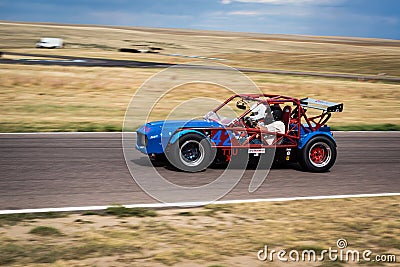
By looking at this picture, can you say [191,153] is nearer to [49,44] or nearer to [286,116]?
[286,116]

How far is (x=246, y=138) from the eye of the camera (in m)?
10.0

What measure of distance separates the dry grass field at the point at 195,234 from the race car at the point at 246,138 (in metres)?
2.10

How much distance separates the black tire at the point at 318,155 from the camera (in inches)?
408

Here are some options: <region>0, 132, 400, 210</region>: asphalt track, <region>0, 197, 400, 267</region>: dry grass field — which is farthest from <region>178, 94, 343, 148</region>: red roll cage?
<region>0, 197, 400, 267</region>: dry grass field

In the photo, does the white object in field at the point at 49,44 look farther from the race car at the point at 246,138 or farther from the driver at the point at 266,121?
the driver at the point at 266,121

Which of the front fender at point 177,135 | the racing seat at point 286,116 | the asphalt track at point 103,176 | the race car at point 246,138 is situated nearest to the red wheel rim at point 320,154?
the race car at point 246,138

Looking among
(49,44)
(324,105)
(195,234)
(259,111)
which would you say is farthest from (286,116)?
(49,44)

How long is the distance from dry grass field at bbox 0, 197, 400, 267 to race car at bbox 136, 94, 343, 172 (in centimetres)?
210

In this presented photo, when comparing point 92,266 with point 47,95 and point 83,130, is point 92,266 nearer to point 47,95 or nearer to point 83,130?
point 83,130

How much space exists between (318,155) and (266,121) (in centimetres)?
130

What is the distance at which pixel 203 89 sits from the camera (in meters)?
Answer: 25.5

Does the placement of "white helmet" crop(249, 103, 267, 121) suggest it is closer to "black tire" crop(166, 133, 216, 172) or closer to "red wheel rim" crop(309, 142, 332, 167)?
"black tire" crop(166, 133, 216, 172)

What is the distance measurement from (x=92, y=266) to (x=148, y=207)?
2.35 meters

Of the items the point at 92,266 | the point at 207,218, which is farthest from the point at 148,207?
the point at 92,266
